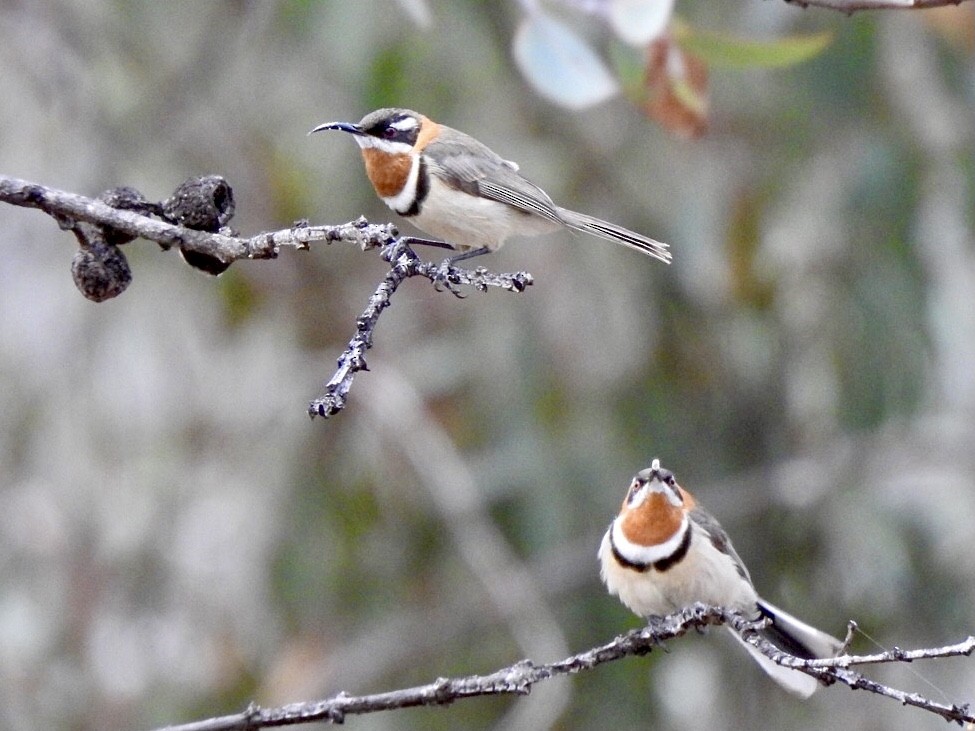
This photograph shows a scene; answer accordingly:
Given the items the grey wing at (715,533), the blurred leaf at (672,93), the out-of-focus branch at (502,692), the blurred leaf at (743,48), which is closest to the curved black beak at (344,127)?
the blurred leaf at (672,93)

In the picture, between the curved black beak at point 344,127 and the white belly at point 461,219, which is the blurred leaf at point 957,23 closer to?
the white belly at point 461,219

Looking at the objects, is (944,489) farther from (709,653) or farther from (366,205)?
(366,205)

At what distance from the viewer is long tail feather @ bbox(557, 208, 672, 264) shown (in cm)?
231

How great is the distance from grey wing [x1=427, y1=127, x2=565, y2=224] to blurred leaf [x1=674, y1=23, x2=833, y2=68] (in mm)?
474

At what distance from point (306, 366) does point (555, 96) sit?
276 centimetres

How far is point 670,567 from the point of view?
9.12ft

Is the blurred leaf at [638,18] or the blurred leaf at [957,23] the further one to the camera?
the blurred leaf at [957,23]

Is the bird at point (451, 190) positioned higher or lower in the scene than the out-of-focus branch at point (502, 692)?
higher

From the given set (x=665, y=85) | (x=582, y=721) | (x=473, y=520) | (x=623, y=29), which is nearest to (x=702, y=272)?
(x=473, y=520)

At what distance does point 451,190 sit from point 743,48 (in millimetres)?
692

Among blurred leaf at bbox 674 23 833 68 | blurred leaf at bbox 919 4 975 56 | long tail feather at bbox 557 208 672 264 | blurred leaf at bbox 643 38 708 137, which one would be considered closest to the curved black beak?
long tail feather at bbox 557 208 672 264

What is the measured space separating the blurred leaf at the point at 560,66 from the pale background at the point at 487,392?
1.74m

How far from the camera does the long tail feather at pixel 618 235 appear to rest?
2.31 m

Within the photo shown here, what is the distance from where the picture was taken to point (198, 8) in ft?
18.7
